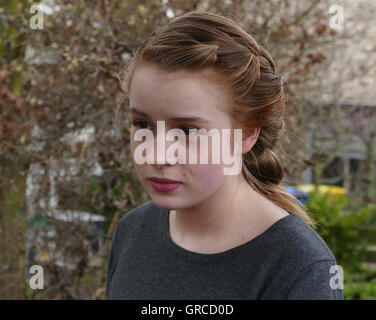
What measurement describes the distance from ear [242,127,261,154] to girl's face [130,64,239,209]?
9 centimetres

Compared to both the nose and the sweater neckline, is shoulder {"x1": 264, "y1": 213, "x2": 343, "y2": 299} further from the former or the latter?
the nose

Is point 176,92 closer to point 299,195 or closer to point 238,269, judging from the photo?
point 238,269

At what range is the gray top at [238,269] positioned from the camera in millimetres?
1271

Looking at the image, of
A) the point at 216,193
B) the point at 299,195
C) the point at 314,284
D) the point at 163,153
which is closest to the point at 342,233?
the point at 299,195

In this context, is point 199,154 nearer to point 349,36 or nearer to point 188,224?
point 188,224

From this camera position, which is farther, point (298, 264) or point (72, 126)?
point (72, 126)

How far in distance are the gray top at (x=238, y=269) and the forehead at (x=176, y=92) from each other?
382 millimetres

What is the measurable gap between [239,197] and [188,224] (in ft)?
0.62

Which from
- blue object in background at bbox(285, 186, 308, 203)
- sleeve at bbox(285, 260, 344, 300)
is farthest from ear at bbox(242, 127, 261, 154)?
blue object in background at bbox(285, 186, 308, 203)

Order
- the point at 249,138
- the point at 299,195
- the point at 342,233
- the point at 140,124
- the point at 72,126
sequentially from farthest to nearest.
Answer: the point at 342,233 < the point at 72,126 < the point at 299,195 < the point at 249,138 < the point at 140,124

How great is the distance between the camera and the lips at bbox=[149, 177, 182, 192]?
1332 mm

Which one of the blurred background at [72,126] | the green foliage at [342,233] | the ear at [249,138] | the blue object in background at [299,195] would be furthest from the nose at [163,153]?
the green foliage at [342,233]

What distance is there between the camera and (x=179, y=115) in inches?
50.0

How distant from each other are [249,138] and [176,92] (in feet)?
0.97
